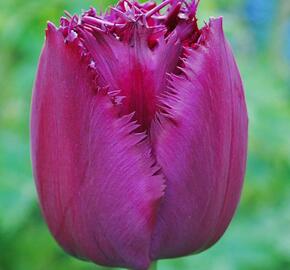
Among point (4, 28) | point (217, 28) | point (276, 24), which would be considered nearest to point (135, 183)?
point (217, 28)

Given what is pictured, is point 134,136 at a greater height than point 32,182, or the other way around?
point 134,136

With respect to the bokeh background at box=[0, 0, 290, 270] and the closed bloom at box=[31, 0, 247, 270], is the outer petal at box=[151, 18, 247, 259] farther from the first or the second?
the bokeh background at box=[0, 0, 290, 270]

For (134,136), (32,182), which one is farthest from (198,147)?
(32,182)

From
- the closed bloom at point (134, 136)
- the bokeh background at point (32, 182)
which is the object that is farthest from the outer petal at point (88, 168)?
the bokeh background at point (32, 182)

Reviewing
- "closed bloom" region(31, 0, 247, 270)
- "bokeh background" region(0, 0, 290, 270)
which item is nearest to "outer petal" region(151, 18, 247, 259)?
"closed bloom" region(31, 0, 247, 270)

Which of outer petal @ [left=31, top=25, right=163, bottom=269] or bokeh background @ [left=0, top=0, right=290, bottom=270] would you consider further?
bokeh background @ [left=0, top=0, right=290, bottom=270]

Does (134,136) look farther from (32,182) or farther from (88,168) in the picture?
(32,182)

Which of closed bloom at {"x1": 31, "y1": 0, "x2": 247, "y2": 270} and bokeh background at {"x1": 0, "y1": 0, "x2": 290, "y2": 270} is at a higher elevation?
closed bloom at {"x1": 31, "y1": 0, "x2": 247, "y2": 270}
